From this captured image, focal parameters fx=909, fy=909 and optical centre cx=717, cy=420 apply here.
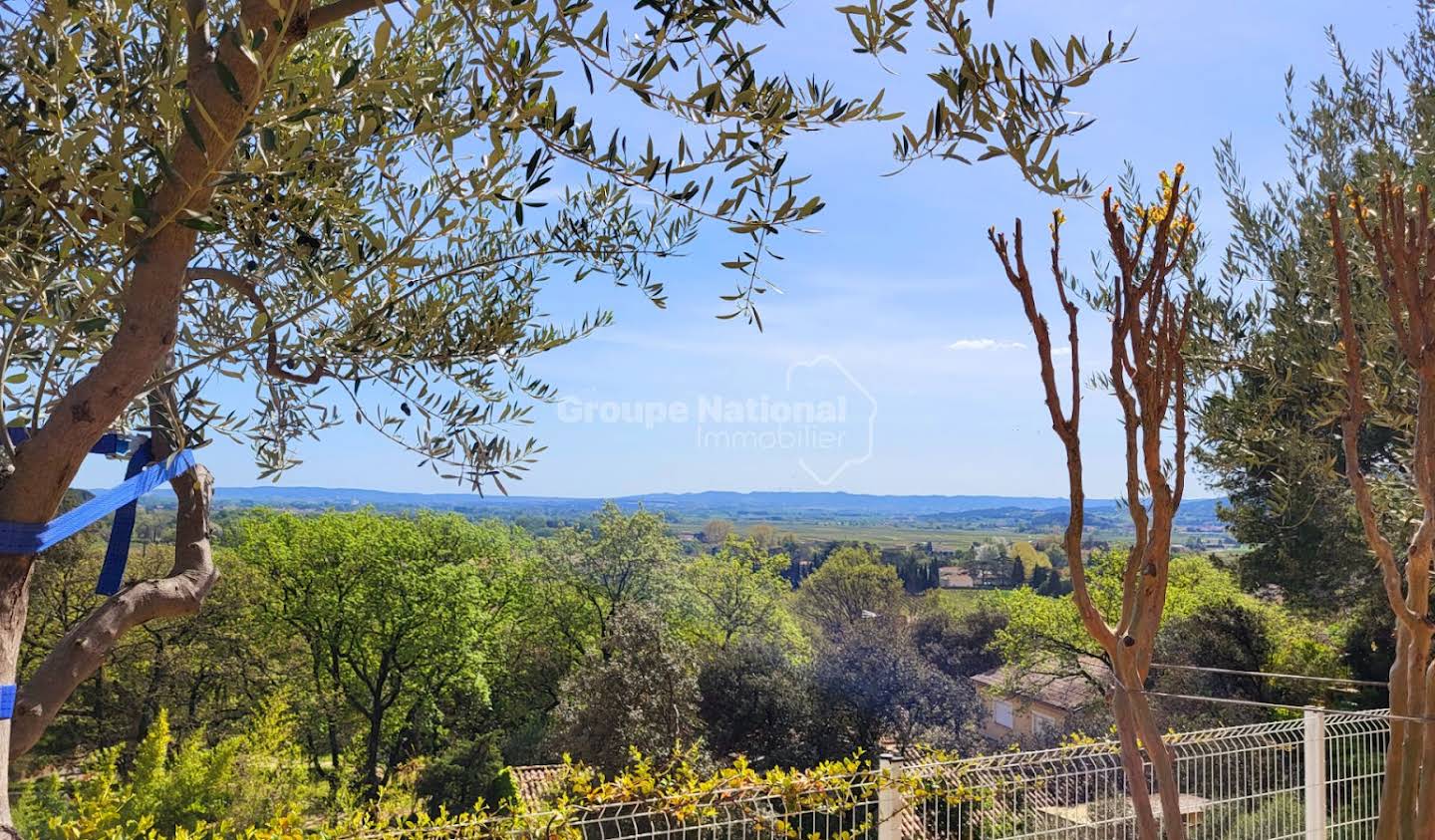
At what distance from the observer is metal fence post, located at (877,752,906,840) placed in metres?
3.25

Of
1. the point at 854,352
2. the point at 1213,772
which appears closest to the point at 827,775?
the point at 1213,772

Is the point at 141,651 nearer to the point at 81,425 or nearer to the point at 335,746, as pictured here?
the point at 335,746

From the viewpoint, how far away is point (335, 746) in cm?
1792

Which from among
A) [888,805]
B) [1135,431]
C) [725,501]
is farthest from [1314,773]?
[725,501]

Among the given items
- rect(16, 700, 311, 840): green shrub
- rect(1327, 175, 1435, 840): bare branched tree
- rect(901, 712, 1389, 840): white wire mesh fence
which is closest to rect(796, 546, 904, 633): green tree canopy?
rect(16, 700, 311, 840): green shrub

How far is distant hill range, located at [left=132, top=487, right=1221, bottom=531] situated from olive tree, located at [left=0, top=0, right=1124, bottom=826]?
704 inches

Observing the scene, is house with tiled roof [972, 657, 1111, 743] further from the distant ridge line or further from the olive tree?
the olive tree

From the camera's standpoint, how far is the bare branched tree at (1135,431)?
1.67 meters

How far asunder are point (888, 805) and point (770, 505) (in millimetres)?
30179

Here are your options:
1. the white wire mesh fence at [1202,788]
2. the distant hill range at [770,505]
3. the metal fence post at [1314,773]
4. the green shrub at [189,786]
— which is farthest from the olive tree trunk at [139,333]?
the distant hill range at [770,505]

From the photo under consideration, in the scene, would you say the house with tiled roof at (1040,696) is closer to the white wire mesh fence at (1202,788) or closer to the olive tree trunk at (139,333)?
the white wire mesh fence at (1202,788)

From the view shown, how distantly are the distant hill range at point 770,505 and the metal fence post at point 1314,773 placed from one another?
17.5 metres

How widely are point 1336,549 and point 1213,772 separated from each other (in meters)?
6.62

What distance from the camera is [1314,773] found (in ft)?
13.3
